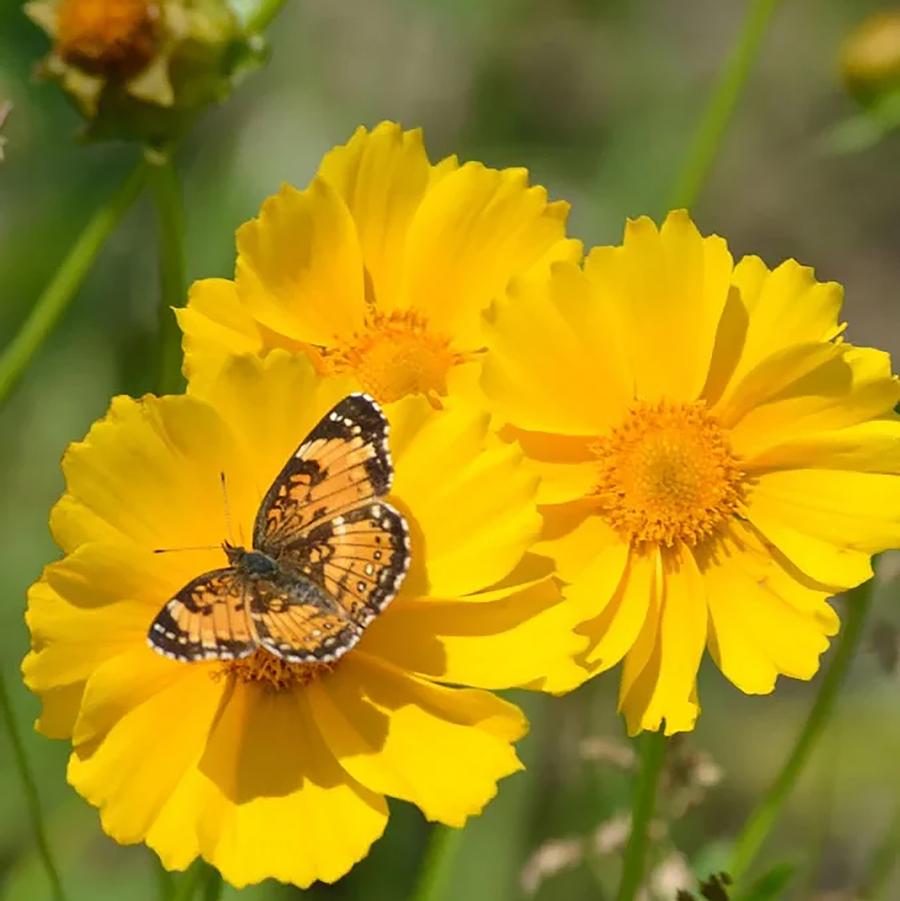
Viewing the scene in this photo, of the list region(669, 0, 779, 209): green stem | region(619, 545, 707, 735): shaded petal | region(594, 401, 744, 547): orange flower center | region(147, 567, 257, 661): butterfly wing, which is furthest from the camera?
region(669, 0, 779, 209): green stem

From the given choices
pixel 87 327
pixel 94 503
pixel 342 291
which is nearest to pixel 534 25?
pixel 87 327

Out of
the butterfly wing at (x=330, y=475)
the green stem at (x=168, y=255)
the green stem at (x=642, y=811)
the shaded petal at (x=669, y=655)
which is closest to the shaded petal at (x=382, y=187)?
the green stem at (x=168, y=255)

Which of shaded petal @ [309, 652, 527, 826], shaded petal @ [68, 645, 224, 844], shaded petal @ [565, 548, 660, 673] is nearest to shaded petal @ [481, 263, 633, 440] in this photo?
shaded petal @ [565, 548, 660, 673]

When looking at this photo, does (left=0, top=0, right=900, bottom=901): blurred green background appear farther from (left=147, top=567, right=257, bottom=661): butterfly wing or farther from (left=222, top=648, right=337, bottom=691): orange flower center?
(left=147, top=567, right=257, bottom=661): butterfly wing

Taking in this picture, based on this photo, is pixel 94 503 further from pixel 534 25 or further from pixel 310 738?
pixel 534 25

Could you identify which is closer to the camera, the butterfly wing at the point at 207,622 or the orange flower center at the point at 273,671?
the butterfly wing at the point at 207,622

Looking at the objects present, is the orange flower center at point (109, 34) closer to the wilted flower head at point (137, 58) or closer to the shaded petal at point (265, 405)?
the wilted flower head at point (137, 58)
